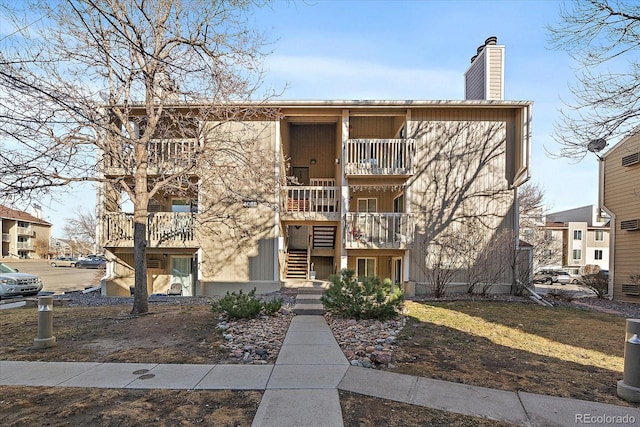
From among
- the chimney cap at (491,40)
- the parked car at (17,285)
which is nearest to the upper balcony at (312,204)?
the chimney cap at (491,40)

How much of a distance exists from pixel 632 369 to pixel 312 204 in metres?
10.1

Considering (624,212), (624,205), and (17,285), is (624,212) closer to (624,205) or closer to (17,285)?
(624,205)

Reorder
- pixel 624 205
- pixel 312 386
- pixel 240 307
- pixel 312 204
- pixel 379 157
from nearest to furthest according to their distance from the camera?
pixel 312 386 → pixel 240 307 → pixel 379 157 → pixel 312 204 → pixel 624 205

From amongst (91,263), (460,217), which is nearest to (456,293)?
(460,217)

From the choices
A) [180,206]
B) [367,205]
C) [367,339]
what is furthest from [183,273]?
[367,339]

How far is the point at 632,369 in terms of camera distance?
3562 millimetres

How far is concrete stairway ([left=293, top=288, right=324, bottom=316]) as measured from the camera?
7703 mm

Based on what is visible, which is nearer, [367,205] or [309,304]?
[309,304]

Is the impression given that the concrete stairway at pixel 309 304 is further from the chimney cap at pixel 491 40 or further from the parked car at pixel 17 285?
the chimney cap at pixel 491 40

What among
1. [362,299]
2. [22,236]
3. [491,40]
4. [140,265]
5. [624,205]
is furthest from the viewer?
[22,236]

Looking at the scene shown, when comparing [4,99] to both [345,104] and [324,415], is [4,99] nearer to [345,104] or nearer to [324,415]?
[324,415]

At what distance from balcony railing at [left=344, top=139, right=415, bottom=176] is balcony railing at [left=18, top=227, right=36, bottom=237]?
57848 millimetres

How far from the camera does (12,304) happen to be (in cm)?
1008

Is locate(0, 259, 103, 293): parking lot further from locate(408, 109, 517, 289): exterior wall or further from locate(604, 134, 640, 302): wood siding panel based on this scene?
locate(604, 134, 640, 302): wood siding panel
